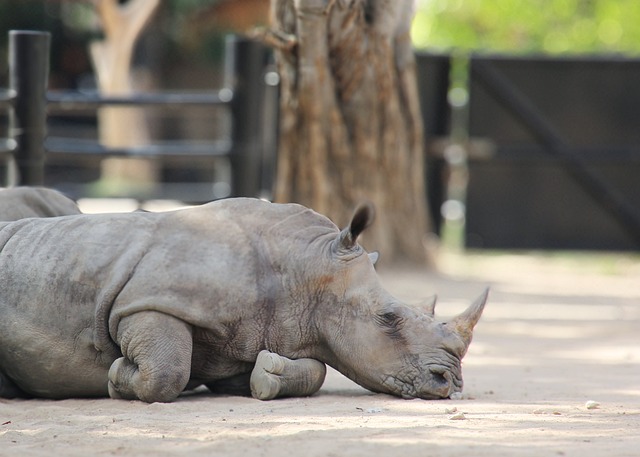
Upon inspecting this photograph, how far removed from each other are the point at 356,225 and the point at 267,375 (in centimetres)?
74

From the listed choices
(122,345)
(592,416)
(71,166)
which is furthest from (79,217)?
(71,166)

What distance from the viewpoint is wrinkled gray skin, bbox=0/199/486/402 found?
16.4ft

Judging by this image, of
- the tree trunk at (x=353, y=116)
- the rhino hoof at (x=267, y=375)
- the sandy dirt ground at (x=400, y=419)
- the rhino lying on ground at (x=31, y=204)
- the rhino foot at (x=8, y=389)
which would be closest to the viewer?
the sandy dirt ground at (x=400, y=419)

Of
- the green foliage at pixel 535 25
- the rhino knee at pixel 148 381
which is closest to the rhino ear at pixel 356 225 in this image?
the rhino knee at pixel 148 381

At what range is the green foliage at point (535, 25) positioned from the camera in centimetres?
3169

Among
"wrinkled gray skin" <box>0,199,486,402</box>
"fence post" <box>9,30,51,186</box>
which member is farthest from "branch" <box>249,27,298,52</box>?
"wrinkled gray skin" <box>0,199,486,402</box>

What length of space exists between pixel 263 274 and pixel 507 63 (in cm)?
809

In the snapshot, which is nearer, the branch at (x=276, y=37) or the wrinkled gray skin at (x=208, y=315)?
the wrinkled gray skin at (x=208, y=315)

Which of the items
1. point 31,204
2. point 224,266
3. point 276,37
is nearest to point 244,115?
point 276,37

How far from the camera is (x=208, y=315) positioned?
16.4 feet

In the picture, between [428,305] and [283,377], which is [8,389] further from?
[428,305]

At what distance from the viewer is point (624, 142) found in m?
12.8

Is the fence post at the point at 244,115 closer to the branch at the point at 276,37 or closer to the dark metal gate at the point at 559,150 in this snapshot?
the branch at the point at 276,37

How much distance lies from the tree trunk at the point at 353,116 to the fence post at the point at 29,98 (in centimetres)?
170
